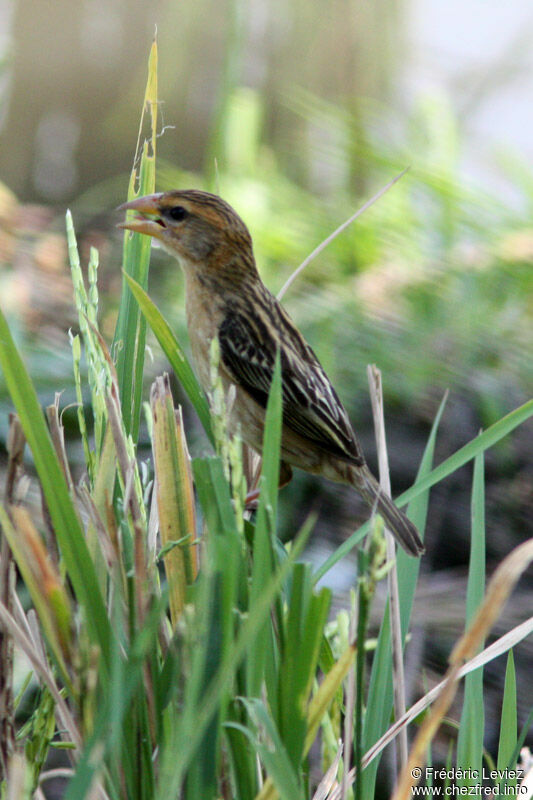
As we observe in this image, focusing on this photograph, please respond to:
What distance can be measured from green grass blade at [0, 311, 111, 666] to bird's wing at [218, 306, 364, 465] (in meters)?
0.81

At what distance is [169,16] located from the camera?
4535 mm

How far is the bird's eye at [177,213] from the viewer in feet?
5.25

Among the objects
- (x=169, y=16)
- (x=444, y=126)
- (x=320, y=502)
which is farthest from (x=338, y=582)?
(x=169, y=16)

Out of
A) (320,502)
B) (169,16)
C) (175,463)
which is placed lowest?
(175,463)

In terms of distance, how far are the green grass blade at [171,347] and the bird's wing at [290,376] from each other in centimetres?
53

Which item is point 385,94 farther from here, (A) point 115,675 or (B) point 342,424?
(A) point 115,675

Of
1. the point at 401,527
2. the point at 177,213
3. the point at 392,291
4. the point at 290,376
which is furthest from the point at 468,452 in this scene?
the point at 392,291

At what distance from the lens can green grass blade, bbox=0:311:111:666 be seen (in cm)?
66

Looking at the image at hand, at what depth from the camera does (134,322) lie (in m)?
0.94

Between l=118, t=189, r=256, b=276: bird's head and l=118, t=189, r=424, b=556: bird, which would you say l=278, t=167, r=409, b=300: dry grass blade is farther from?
l=118, t=189, r=256, b=276: bird's head

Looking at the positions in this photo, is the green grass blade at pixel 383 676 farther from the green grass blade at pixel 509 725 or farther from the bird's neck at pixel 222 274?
the bird's neck at pixel 222 274

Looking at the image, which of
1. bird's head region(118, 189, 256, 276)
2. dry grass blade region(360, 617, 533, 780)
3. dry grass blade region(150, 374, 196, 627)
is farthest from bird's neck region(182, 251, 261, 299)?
dry grass blade region(360, 617, 533, 780)

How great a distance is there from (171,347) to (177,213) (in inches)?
29.8

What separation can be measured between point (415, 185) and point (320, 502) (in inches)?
32.2
